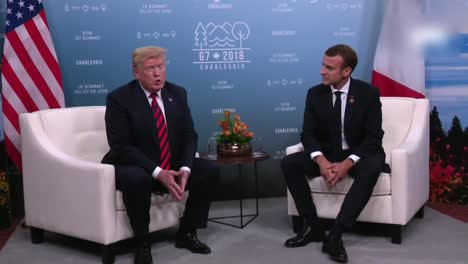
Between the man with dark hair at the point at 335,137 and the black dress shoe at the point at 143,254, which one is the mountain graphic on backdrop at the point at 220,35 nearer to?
the man with dark hair at the point at 335,137

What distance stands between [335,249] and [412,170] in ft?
2.61

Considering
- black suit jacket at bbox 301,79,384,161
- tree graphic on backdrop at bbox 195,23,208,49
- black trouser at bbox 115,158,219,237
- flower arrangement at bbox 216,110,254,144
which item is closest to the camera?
black trouser at bbox 115,158,219,237

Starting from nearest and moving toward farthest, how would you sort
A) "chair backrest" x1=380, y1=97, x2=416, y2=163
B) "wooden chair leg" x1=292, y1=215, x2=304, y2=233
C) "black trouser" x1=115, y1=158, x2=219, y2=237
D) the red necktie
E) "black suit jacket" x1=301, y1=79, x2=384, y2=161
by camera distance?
"black trouser" x1=115, y1=158, x2=219, y2=237 < the red necktie < "black suit jacket" x1=301, y1=79, x2=384, y2=161 < "wooden chair leg" x1=292, y1=215, x2=304, y2=233 < "chair backrest" x1=380, y1=97, x2=416, y2=163

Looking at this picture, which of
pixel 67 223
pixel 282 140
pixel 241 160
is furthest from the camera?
pixel 282 140

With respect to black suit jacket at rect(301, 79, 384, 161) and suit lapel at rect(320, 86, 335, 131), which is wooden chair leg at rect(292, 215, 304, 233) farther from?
suit lapel at rect(320, 86, 335, 131)

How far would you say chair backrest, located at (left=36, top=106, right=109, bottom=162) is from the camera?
389 centimetres

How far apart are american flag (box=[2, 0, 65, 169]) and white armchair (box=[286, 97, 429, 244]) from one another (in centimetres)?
183

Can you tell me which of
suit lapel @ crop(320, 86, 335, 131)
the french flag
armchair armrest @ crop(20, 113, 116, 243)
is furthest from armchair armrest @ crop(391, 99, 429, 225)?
armchair armrest @ crop(20, 113, 116, 243)

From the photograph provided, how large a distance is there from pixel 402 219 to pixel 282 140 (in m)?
1.60

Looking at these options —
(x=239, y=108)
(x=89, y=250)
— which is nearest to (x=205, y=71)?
(x=239, y=108)

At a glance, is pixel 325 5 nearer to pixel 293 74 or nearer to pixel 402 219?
pixel 293 74

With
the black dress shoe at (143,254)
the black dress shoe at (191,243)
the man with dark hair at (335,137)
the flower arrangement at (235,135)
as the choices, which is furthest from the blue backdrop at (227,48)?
the black dress shoe at (143,254)

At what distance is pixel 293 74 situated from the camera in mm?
4996

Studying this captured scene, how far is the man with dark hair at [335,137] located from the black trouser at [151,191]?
0.52 metres
